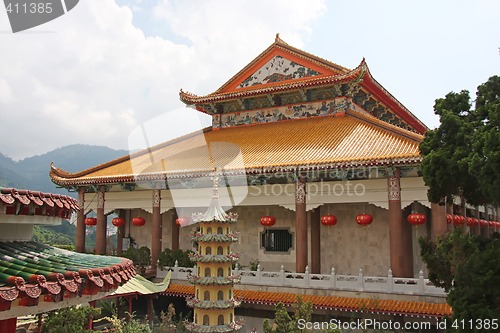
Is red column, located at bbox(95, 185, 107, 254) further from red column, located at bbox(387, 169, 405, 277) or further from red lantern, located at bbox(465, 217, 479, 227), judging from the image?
red lantern, located at bbox(465, 217, 479, 227)

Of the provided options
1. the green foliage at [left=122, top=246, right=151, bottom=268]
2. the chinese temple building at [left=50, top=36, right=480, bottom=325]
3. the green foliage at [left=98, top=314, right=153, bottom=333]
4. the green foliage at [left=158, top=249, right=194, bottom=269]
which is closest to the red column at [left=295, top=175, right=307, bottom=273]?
the chinese temple building at [left=50, top=36, right=480, bottom=325]

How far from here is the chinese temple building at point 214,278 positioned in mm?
10914

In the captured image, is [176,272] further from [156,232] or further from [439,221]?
[439,221]

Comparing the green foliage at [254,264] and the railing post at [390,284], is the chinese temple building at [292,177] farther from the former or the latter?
the railing post at [390,284]

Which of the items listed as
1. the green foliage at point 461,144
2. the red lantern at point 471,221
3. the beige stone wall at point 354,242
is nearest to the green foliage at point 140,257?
the beige stone wall at point 354,242

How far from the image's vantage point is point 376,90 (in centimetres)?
2052

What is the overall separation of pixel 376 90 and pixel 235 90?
21.6 feet

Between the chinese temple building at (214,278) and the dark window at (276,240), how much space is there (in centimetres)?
705

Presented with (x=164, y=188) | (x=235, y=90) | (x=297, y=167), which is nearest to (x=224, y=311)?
Answer: (x=297, y=167)

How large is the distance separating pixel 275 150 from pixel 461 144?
8.63m

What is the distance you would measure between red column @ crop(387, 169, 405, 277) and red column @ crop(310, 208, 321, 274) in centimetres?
343

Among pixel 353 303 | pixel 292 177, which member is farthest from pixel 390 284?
pixel 292 177

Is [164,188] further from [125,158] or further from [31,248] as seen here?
[31,248]

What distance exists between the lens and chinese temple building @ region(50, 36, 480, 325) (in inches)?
581
